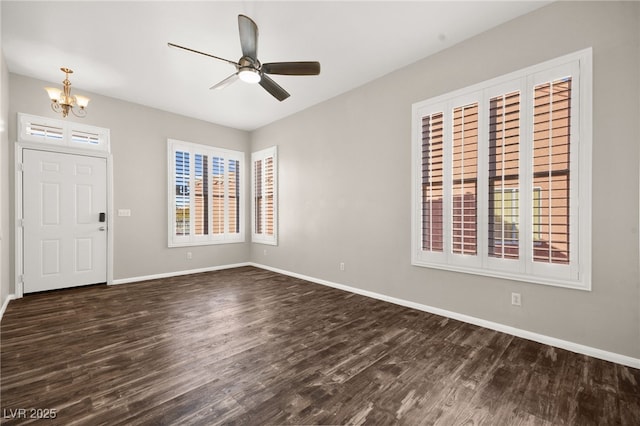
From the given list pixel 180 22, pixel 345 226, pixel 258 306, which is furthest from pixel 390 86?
pixel 258 306

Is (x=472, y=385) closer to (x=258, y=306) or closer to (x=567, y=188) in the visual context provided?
(x=567, y=188)

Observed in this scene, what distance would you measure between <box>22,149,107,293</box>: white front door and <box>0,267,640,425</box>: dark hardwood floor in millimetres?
931

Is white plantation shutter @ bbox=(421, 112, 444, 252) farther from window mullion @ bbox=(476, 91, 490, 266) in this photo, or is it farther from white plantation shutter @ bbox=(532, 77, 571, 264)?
white plantation shutter @ bbox=(532, 77, 571, 264)

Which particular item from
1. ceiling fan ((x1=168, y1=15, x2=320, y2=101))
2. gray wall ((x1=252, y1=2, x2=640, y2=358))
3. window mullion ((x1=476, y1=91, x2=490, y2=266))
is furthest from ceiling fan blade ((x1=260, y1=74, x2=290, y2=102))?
window mullion ((x1=476, y1=91, x2=490, y2=266))

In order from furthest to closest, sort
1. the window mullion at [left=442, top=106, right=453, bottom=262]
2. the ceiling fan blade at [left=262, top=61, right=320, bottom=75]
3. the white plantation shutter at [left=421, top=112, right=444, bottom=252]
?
1. the white plantation shutter at [left=421, top=112, right=444, bottom=252]
2. the window mullion at [left=442, top=106, right=453, bottom=262]
3. the ceiling fan blade at [left=262, top=61, right=320, bottom=75]

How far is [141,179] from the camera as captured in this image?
5.23 metres

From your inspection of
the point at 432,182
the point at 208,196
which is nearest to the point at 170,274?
the point at 208,196

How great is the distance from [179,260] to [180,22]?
4.24m

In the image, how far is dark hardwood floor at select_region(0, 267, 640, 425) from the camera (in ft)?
5.70

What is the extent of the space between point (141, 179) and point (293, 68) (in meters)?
4.01

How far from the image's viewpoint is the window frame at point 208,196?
18.1ft

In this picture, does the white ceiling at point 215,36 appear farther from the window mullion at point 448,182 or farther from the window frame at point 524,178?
the window mullion at point 448,182

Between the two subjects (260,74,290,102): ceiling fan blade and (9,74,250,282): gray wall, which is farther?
(9,74,250,282): gray wall

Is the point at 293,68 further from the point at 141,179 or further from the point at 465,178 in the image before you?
the point at 141,179
